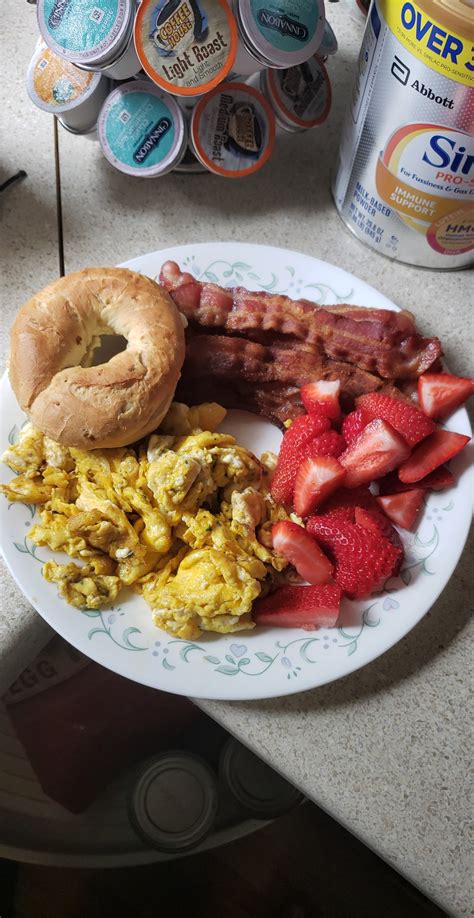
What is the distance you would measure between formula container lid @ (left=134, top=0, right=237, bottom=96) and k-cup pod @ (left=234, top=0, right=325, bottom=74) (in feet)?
0.11

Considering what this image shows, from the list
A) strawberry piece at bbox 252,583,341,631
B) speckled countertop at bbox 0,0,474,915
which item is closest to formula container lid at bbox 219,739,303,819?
speckled countertop at bbox 0,0,474,915

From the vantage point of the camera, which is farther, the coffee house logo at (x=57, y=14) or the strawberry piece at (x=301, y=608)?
the coffee house logo at (x=57, y=14)

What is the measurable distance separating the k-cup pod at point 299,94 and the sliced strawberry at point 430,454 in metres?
0.70

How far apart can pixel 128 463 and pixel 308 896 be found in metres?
0.81

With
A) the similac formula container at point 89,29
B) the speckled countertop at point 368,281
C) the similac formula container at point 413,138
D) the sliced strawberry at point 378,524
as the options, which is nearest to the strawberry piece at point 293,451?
the sliced strawberry at point 378,524

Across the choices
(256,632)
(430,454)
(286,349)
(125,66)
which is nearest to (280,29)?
(125,66)

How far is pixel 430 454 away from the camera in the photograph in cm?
113

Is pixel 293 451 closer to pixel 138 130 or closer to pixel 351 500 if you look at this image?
pixel 351 500

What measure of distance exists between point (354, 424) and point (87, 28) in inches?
30.5

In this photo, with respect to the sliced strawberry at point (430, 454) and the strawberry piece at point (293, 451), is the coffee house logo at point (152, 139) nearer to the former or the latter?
the strawberry piece at point (293, 451)

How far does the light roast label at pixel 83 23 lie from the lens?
3.84 feet

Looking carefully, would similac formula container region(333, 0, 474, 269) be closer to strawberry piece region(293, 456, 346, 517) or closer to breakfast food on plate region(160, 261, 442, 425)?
breakfast food on plate region(160, 261, 442, 425)

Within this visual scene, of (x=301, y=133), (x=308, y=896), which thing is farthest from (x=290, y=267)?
(x=308, y=896)

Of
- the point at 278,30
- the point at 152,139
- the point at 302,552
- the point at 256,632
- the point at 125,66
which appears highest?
the point at 278,30
